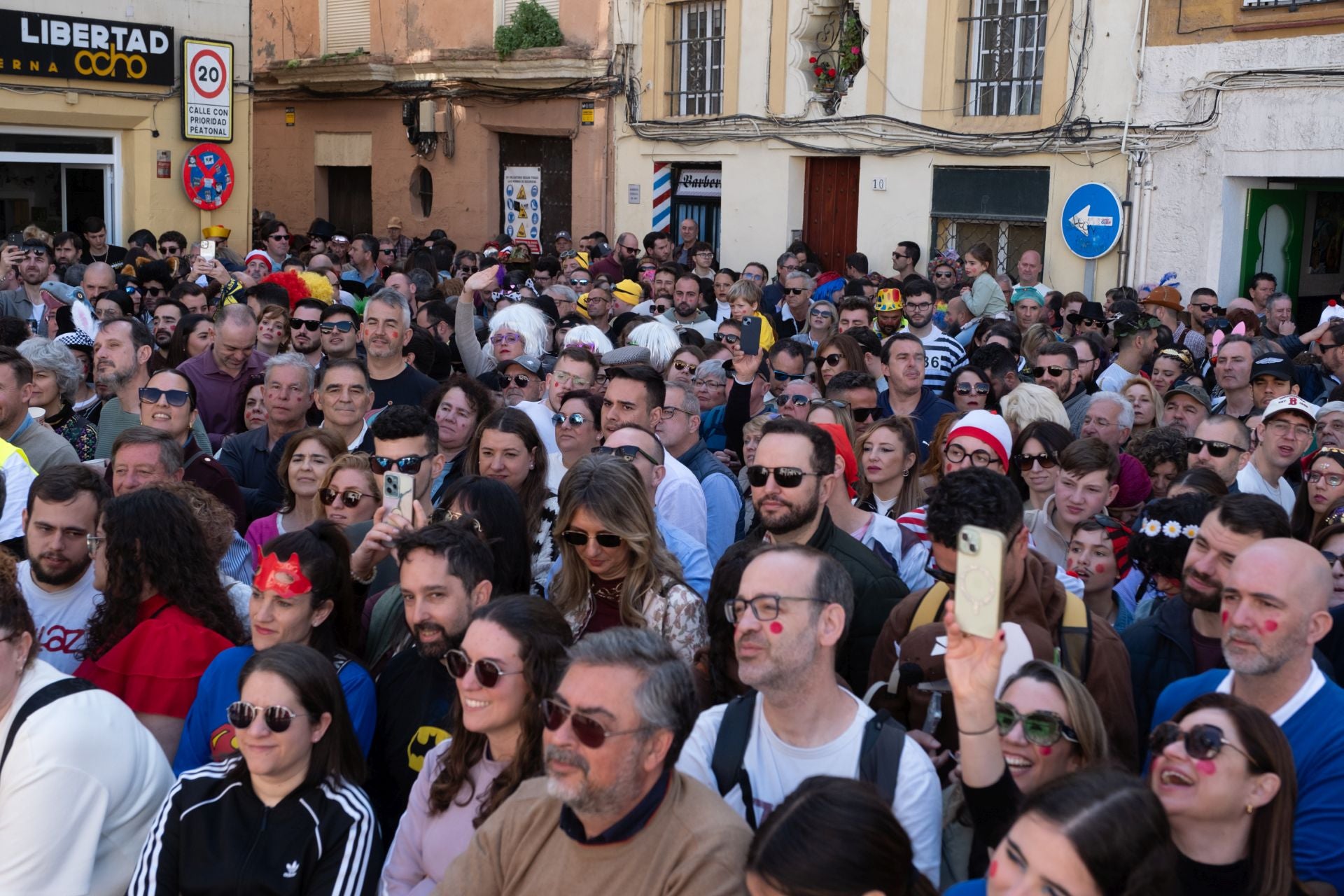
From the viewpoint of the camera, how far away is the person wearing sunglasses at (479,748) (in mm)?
3604

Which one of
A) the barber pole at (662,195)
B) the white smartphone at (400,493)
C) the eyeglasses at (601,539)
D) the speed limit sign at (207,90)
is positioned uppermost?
the speed limit sign at (207,90)

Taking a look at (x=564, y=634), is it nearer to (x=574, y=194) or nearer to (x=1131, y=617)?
(x=1131, y=617)

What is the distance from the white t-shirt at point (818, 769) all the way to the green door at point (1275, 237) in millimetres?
11949

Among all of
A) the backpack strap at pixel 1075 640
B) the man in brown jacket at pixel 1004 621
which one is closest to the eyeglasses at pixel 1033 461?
the man in brown jacket at pixel 1004 621

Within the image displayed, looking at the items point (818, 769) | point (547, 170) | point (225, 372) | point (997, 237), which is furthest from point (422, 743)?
point (547, 170)

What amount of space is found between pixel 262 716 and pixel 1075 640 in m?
2.34

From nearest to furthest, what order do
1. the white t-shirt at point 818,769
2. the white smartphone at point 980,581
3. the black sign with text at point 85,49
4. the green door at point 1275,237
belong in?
the white smartphone at point 980,581 < the white t-shirt at point 818,769 < the green door at point 1275,237 < the black sign with text at point 85,49

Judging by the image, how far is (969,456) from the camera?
234 inches

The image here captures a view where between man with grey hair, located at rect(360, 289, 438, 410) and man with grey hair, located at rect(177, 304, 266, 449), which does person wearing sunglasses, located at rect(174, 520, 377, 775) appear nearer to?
man with grey hair, located at rect(360, 289, 438, 410)

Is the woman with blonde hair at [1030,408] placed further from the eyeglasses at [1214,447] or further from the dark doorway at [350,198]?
the dark doorway at [350,198]

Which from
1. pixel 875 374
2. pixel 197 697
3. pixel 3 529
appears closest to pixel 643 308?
pixel 875 374

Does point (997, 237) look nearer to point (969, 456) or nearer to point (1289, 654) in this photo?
point (969, 456)

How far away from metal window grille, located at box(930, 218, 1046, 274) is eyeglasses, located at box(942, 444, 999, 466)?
991 centimetres

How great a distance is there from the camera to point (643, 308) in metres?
12.4
